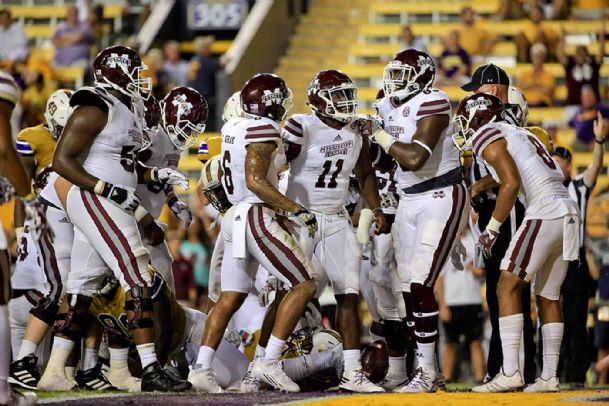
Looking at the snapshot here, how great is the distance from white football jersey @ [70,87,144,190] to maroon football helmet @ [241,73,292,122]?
66 centimetres

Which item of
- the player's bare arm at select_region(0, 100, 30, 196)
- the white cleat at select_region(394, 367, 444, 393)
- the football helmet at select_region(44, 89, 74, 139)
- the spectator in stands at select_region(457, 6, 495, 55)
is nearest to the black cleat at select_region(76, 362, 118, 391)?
the football helmet at select_region(44, 89, 74, 139)

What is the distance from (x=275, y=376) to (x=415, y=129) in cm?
166

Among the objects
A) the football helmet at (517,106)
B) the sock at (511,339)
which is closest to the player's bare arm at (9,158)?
the sock at (511,339)

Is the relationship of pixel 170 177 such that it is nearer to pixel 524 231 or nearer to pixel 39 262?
pixel 39 262

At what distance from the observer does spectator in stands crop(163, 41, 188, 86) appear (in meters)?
15.8

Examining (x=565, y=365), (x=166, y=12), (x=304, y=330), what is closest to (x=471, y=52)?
(x=166, y=12)

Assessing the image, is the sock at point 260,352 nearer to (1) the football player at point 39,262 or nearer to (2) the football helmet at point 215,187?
(2) the football helmet at point 215,187

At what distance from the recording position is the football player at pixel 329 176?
770 cm

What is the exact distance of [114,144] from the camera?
297 inches

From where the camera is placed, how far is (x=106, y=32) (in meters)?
17.7

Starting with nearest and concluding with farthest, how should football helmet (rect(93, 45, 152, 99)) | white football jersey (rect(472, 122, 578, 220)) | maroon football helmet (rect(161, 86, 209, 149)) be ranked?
white football jersey (rect(472, 122, 578, 220)), football helmet (rect(93, 45, 152, 99)), maroon football helmet (rect(161, 86, 209, 149))

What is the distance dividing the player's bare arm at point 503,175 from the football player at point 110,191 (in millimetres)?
1977

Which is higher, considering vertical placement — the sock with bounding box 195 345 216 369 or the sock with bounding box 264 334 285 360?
the sock with bounding box 264 334 285 360

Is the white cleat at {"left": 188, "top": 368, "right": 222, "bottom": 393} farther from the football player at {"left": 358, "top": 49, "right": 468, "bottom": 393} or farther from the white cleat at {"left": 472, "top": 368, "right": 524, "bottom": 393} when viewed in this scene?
the white cleat at {"left": 472, "top": 368, "right": 524, "bottom": 393}
